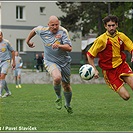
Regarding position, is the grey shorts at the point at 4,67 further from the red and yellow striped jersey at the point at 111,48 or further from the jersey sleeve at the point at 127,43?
the jersey sleeve at the point at 127,43

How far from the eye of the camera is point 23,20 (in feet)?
188

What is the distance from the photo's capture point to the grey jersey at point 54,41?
35.3 feet

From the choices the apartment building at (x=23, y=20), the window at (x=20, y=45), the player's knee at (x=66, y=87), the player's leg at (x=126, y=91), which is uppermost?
the player's leg at (x=126, y=91)

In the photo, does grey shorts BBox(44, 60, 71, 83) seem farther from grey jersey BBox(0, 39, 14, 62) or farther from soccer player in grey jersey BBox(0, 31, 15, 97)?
grey jersey BBox(0, 39, 14, 62)

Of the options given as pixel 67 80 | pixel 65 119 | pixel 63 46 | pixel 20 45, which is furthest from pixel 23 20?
pixel 65 119

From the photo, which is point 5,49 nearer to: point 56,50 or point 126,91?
point 56,50

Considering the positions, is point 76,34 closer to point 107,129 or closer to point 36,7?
point 36,7

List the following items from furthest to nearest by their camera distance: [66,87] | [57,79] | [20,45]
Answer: [20,45]
[66,87]
[57,79]

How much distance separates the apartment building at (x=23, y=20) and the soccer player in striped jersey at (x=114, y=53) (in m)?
44.7

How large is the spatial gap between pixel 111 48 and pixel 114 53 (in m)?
0.13

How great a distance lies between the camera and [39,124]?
30.1 ft

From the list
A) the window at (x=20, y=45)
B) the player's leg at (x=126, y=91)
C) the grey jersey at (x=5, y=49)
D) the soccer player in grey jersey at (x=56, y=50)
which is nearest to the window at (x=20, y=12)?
the window at (x=20, y=45)

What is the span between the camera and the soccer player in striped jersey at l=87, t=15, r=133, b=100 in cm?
1019

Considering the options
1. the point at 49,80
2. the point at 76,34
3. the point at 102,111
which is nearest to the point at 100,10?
the point at 76,34
